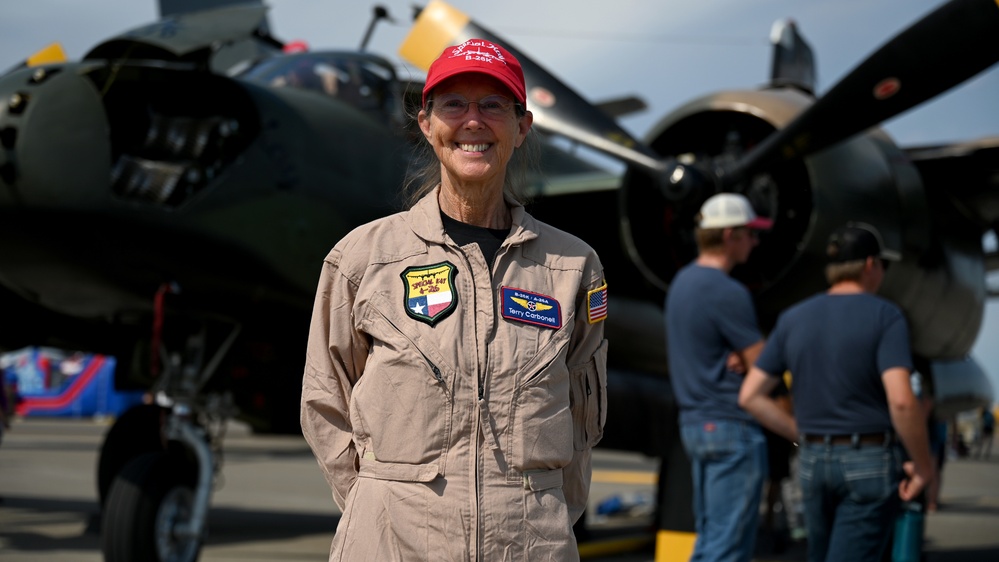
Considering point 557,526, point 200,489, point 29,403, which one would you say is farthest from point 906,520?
Result: point 29,403

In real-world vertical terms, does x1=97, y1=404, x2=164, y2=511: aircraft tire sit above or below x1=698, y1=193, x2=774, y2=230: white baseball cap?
below

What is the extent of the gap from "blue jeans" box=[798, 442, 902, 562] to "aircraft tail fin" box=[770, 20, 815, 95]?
4815mm

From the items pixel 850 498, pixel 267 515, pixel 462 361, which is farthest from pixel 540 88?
pixel 462 361

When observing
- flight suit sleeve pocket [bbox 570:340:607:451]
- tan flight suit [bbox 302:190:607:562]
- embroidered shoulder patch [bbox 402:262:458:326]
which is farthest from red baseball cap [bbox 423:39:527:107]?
flight suit sleeve pocket [bbox 570:340:607:451]

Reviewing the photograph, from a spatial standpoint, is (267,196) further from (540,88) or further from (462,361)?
(462,361)

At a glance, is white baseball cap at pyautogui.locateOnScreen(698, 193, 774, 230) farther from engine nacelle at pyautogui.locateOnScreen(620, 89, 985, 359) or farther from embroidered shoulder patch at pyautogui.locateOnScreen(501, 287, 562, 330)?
embroidered shoulder patch at pyautogui.locateOnScreen(501, 287, 562, 330)

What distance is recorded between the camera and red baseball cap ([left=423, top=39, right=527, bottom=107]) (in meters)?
1.82

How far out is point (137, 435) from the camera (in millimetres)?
6938

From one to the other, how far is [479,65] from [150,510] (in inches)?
181

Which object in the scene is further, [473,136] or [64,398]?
[64,398]

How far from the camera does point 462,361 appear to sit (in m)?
1.75

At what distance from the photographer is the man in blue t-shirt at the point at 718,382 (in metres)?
3.91

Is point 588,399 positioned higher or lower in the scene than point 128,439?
higher

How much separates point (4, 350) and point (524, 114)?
651 cm
